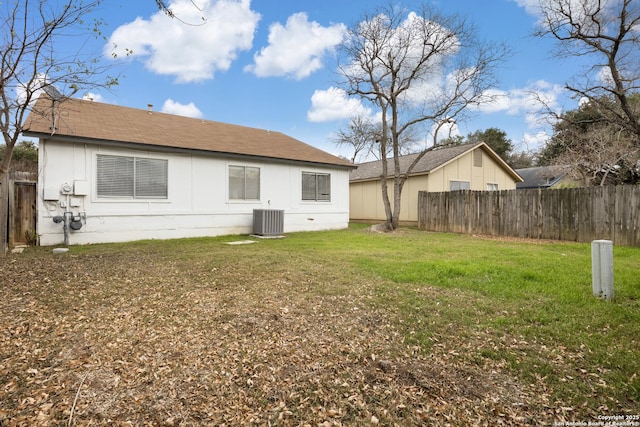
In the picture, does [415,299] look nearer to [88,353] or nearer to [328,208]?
[88,353]

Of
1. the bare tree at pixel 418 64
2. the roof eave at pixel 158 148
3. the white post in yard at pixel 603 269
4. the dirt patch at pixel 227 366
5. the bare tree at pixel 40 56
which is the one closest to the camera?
the dirt patch at pixel 227 366

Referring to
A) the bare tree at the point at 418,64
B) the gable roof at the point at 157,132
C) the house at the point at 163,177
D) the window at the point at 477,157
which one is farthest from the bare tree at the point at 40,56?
the window at the point at 477,157

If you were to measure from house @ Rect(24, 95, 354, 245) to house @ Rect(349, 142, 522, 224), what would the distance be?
4.11 metres

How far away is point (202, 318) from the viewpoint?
3.60 meters

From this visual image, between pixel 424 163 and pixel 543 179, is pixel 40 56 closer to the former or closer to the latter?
pixel 424 163

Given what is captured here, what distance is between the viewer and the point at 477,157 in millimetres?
17594

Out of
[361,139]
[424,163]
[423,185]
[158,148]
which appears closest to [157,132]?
[158,148]

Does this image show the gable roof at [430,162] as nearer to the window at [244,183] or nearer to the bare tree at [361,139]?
the bare tree at [361,139]

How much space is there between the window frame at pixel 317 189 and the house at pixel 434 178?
15.6 ft

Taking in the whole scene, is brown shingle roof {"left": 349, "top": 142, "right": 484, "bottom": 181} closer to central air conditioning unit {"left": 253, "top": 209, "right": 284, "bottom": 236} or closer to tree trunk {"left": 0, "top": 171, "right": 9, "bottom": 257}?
central air conditioning unit {"left": 253, "top": 209, "right": 284, "bottom": 236}

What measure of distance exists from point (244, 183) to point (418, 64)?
8205 mm

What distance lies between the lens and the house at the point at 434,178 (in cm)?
1612

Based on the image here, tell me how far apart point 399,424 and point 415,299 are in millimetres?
2370

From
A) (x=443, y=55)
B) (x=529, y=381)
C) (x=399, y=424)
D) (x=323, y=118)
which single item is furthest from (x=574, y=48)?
(x=323, y=118)
